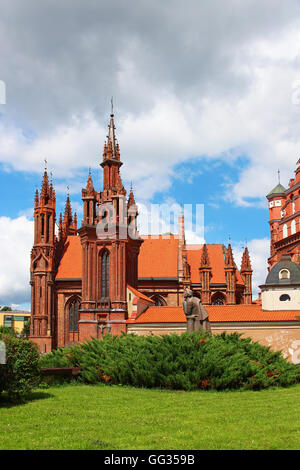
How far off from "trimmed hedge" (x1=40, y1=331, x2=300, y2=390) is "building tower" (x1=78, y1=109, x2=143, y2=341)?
50.5 feet

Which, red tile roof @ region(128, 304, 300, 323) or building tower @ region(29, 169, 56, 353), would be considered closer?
red tile roof @ region(128, 304, 300, 323)

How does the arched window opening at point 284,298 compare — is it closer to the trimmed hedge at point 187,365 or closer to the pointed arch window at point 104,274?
the pointed arch window at point 104,274

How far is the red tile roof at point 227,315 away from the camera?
32531mm

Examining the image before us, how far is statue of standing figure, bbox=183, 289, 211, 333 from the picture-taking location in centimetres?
2275

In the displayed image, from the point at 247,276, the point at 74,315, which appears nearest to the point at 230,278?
the point at 247,276

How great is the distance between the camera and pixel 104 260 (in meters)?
39.0

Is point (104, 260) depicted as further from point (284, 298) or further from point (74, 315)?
point (284, 298)

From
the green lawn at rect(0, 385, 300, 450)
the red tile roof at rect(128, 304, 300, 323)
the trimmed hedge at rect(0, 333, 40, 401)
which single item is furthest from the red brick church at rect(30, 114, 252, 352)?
the trimmed hedge at rect(0, 333, 40, 401)

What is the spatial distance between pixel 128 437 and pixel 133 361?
959 centimetres

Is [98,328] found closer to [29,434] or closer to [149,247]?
[149,247]

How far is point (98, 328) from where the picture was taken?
124 ft

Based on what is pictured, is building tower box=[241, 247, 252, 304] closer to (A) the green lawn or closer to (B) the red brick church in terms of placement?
(B) the red brick church

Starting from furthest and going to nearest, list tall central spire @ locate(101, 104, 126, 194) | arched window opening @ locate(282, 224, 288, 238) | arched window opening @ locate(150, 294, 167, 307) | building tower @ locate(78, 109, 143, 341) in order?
arched window opening @ locate(282, 224, 288, 238) < arched window opening @ locate(150, 294, 167, 307) < tall central spire @ locate(101, 104, 126, 194) < building tower @ locate(78, 109, 143, 341)
